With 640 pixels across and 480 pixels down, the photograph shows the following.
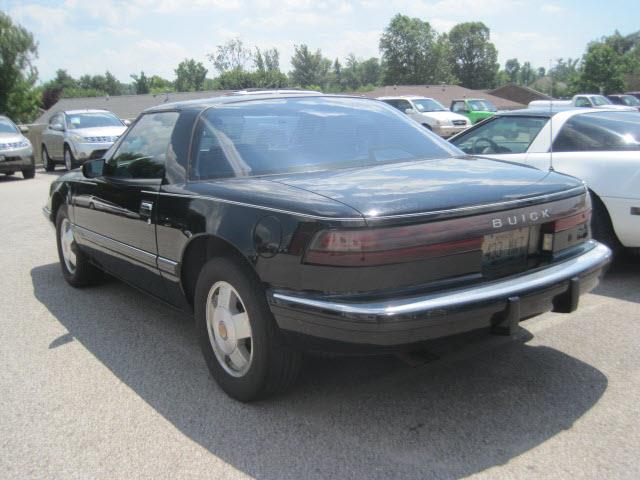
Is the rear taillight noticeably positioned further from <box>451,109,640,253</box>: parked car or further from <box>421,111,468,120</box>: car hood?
<box>421,111,468,120</box>: car hood

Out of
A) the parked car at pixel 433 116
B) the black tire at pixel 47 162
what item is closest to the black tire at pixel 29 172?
the black tire at pixel 47 162

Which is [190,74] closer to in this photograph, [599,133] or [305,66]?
[305,66]

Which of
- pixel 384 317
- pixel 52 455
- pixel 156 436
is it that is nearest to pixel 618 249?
pixel 384 317

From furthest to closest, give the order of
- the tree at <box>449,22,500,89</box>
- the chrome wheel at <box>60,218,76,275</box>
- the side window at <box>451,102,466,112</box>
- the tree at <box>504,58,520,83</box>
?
the tree at <box>504,58,520,83</box>
the tree at <box>449,22,500,89</box>
the side window at <box>451,102,466,112</box>
the chrome wheel at <box>60,218,76,275</box>

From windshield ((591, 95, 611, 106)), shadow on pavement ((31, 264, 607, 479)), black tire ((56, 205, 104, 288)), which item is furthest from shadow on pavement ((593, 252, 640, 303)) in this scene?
windshield ((591, 95, 611, 106))

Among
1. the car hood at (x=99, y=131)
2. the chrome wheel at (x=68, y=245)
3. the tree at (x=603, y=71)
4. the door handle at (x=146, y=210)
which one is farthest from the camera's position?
the tree at (x=603, y=71)

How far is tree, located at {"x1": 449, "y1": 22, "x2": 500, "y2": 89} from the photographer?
106250 millimetres

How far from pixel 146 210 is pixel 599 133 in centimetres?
388

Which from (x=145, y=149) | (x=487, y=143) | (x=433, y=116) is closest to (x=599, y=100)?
(x=433, y=116)

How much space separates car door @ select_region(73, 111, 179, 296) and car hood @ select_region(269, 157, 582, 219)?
1.00 m

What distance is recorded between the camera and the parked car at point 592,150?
497 centimetres

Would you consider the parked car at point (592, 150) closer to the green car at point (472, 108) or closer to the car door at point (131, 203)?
the car door at point (131, 203)

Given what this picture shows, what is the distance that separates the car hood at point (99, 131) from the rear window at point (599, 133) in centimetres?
1302

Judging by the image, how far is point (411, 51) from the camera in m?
94.8
